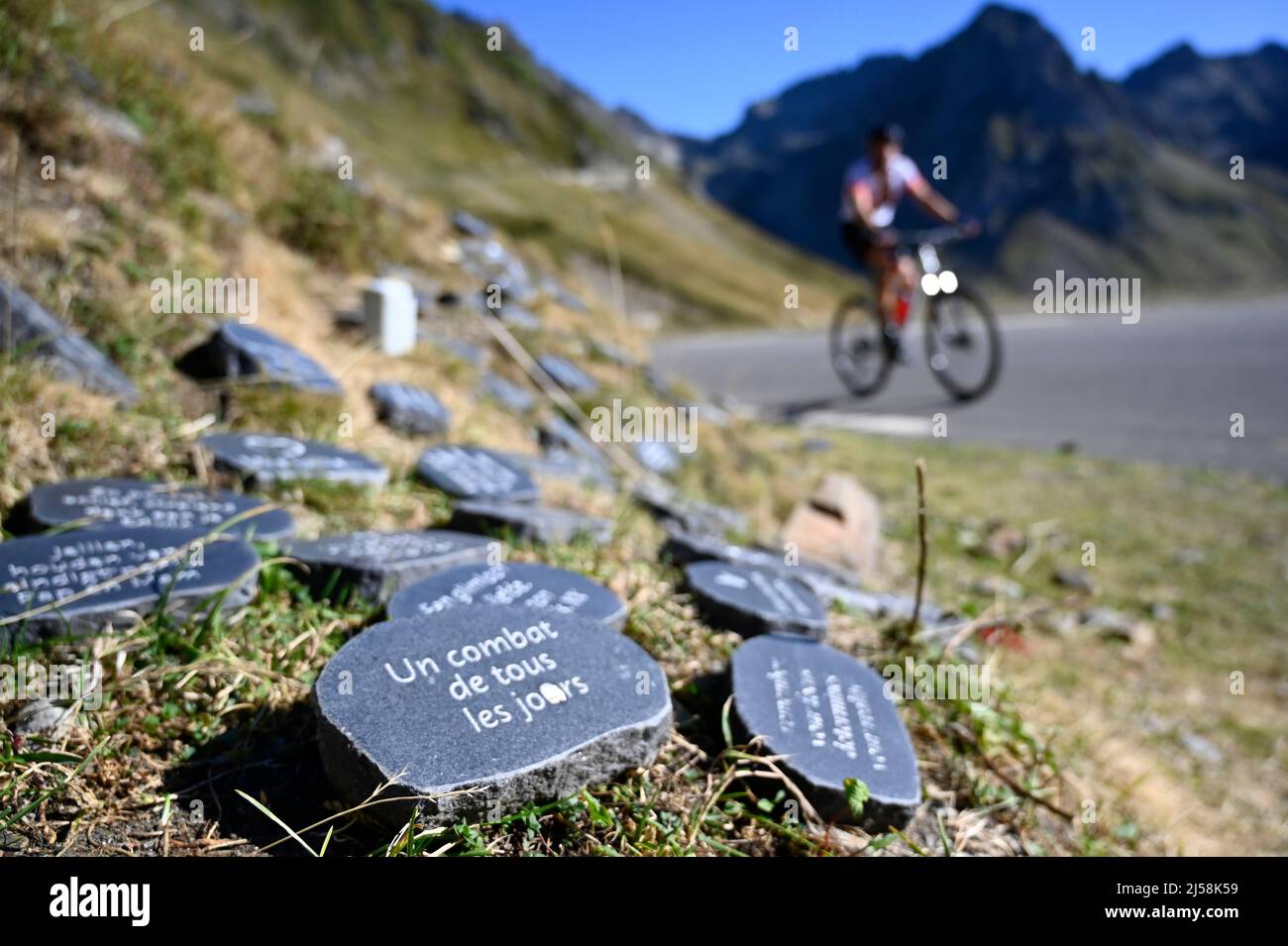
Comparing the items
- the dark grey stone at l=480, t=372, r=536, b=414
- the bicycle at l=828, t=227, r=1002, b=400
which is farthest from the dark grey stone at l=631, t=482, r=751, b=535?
the bicycle at l=828, t=227, r=1002, b=400

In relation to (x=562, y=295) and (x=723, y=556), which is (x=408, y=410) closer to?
(x=723, y=556)

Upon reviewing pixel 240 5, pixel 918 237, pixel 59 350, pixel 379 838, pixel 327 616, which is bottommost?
pixel 379 838

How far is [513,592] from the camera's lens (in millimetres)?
2252

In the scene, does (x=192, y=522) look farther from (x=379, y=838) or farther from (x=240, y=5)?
(x=240, y=5)

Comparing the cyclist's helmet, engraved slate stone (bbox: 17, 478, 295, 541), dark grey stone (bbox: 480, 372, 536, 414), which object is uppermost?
the cyclist's helmet

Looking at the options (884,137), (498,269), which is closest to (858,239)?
(884,137)

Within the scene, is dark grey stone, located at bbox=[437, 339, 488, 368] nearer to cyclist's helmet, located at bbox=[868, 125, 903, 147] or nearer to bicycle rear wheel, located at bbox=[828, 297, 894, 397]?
cyclist's helmet, located at bbox=[868, 125, 903, 147]

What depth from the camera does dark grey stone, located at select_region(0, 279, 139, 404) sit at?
290 cm

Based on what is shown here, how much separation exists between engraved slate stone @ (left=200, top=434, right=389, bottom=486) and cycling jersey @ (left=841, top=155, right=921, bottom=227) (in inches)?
234

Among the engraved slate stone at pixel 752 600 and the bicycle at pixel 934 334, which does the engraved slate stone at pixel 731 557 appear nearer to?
the engraved slate stone at pixel 752 600

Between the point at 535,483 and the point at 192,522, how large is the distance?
1244mm

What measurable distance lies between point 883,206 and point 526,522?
6.51m
